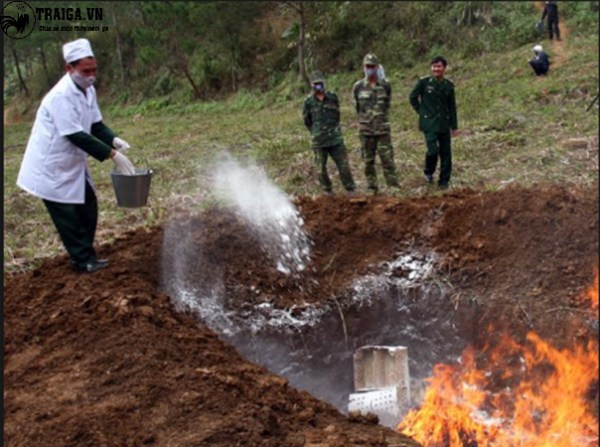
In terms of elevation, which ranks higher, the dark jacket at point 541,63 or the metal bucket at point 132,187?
the dark jacket at point 541,63

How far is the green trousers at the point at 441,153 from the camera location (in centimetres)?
713

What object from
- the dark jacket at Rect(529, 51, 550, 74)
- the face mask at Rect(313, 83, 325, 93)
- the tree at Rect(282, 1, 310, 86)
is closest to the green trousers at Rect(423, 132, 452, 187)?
the face mask at Rect(313, 83, 325, 93)

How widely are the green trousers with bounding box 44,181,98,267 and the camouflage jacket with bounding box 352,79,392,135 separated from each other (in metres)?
3.24

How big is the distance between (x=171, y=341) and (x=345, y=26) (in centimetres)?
1760

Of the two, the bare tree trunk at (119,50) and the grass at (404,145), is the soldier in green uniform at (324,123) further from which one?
the bare tree trunk at (119,50)

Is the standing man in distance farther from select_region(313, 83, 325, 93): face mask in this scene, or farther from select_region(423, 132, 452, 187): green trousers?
select_region(313, 83, 325, 93): face mask

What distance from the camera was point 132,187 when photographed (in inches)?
197

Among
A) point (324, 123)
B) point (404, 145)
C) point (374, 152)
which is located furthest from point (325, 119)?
point (404, 145)

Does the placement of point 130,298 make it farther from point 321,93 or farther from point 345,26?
point 345,26

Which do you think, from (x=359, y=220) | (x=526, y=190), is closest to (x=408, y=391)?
(x=359, y=220)

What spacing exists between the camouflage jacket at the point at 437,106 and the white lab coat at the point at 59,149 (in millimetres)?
3580

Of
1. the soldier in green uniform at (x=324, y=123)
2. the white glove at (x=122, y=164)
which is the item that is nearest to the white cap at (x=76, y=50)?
the white glove at (x=122, y=164)

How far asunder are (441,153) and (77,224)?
4.04 meters

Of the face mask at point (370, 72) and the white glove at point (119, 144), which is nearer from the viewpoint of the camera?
the white glove at point (119, 144)
